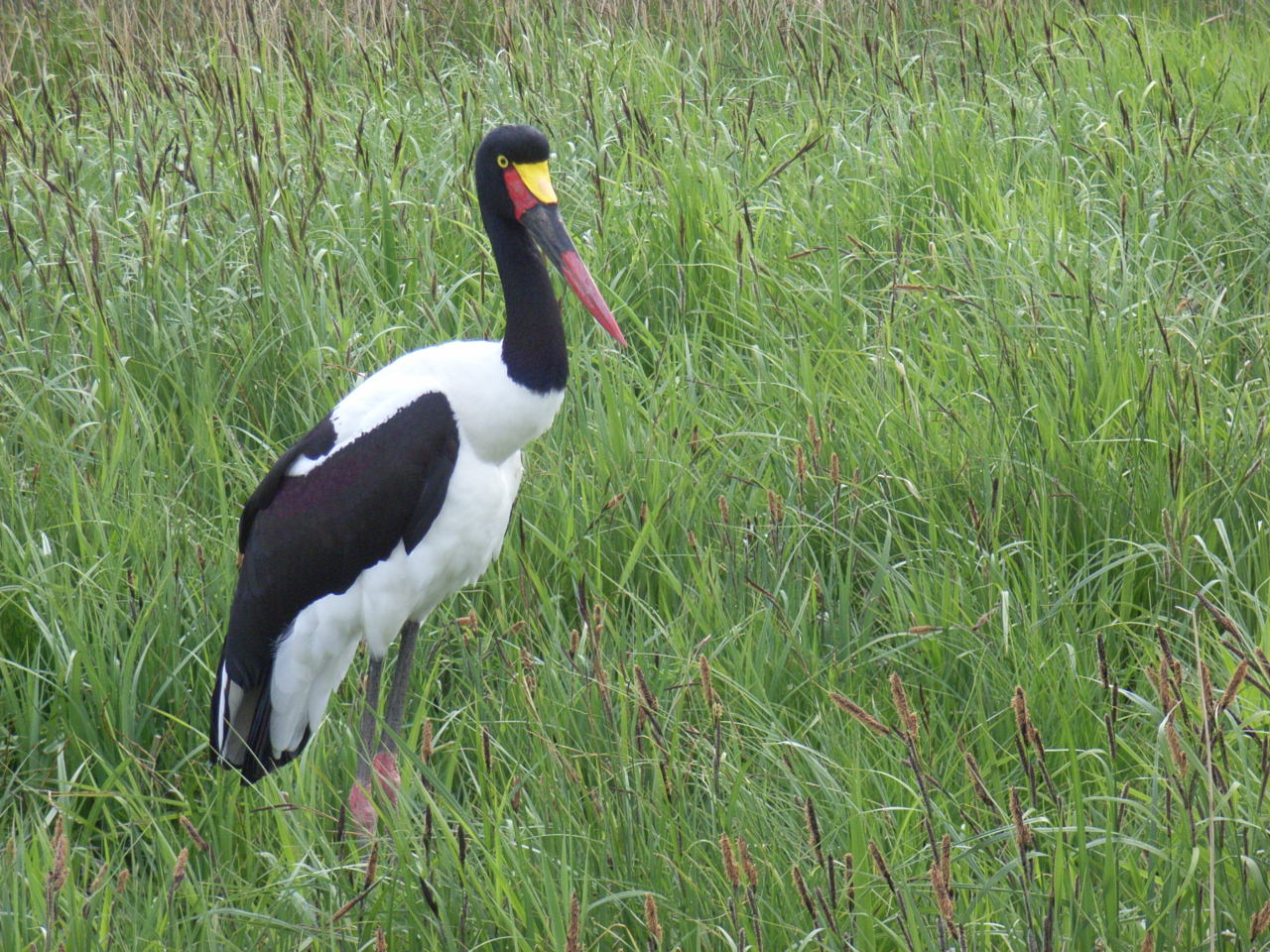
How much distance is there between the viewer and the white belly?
2.69 m

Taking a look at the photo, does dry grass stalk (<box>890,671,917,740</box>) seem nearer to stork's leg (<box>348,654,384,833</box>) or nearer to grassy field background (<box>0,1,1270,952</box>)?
grassy field background (<box>0,1,1270,952</box>)

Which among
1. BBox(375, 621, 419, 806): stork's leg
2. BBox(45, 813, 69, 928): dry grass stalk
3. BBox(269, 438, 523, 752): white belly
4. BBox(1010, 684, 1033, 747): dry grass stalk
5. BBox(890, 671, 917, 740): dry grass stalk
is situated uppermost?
BBox(1010, 684, 1033, 747): dry grass stalk

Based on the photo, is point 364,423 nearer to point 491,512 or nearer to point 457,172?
point 491,512

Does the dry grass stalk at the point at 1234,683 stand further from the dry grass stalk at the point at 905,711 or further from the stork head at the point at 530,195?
the stork head at the point at 530,195

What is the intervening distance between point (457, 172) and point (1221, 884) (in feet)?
10.5

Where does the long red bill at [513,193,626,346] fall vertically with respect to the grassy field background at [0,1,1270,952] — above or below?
above

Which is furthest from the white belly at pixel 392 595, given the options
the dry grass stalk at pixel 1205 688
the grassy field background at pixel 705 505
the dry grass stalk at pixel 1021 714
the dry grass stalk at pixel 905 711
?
the dry grass stalk at pixel 1205 688

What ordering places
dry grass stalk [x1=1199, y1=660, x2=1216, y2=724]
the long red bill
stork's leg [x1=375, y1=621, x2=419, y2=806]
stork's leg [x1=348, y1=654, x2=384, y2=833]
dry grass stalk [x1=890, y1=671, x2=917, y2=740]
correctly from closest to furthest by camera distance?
1. dry grass stalk [x1=1199, y1=660, x2=1216, y2=724]
2. dry grass stalk [x1=890, y1=671, x2=917, y2=740]
3. stork's leg [x1=348, y1=654, x2=384, y2=833]
4. stork's leg [x1=375, y1=621, x2=419, y2=806]
5. the long red bill

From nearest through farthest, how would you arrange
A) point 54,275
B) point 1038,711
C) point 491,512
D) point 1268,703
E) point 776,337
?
point 1268,703 → point 1038,711 → point 491,512 → point 776,337 → point 54,275

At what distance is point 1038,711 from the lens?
232 centimetres

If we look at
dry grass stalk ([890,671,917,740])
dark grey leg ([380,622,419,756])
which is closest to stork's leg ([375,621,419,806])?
dark grey leg ([380,622,419,756])

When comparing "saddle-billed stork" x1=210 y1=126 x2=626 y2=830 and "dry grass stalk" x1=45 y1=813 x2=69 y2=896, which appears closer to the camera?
"dry grass stalk" x1=45 y1=813 x2=69 y2=896

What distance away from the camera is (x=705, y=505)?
9.86 ft

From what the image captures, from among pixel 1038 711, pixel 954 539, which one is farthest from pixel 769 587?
pixel 1038 711
